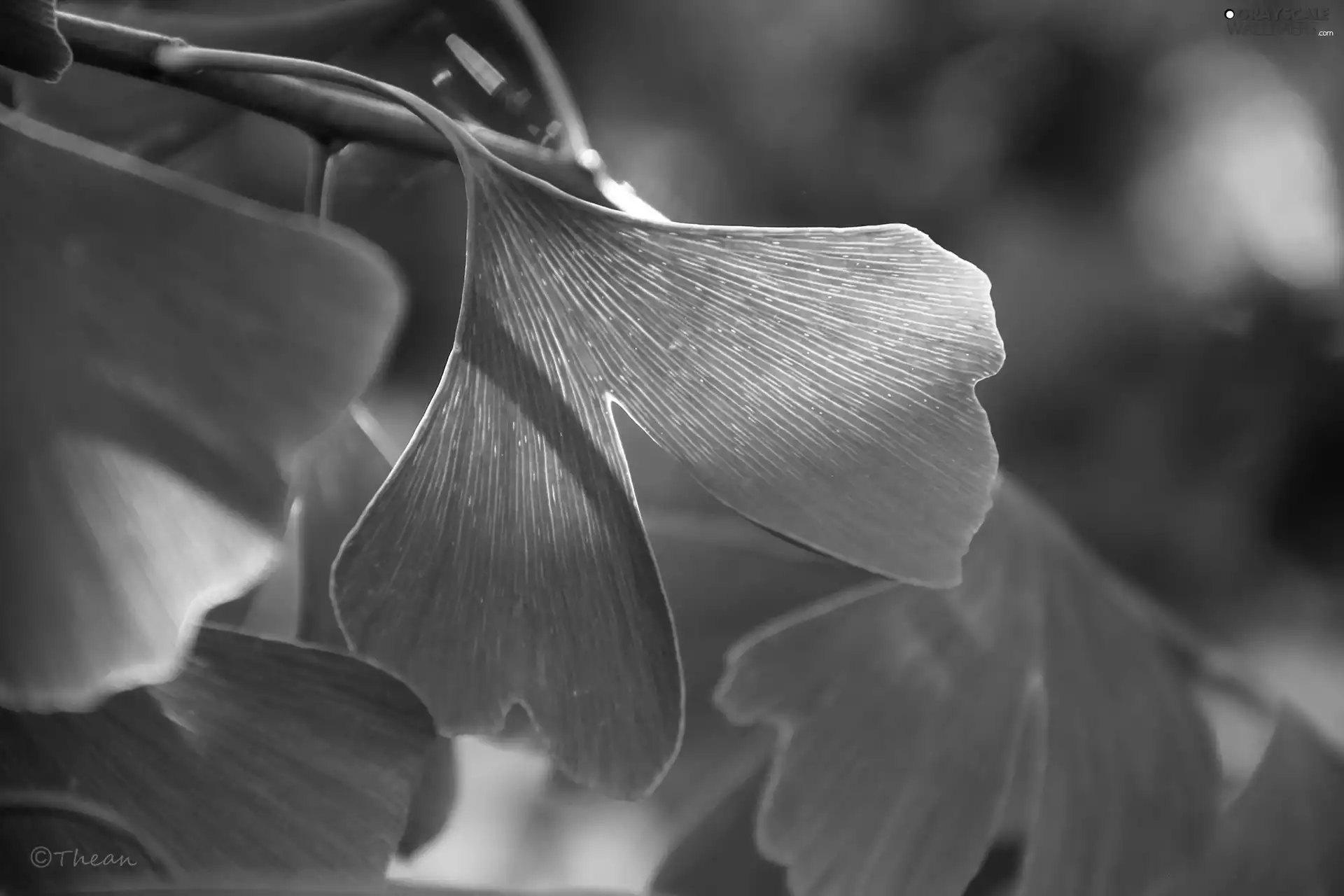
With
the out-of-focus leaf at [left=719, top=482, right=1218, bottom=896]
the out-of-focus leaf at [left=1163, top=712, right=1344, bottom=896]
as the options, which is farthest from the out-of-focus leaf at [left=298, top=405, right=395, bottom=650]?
the out-of-focus leaf at [left=1163, top=712, right=1344, bottom=896]

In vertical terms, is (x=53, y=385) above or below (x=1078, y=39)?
below

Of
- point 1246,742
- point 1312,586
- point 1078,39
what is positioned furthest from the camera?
point 1078,39

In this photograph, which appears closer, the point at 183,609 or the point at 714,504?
the point at 183,609

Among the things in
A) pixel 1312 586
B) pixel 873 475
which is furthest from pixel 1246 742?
pixel 873 475

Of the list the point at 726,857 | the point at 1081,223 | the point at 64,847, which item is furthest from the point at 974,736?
the point at 1081,223

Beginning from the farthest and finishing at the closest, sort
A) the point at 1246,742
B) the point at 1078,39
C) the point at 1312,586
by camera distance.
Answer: the point at 1078,39
the point at 1312,586
the point at 1246,742

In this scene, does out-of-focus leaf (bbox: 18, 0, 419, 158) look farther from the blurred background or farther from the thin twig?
the blurred background

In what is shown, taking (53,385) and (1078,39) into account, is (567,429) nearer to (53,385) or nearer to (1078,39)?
(53,385)
